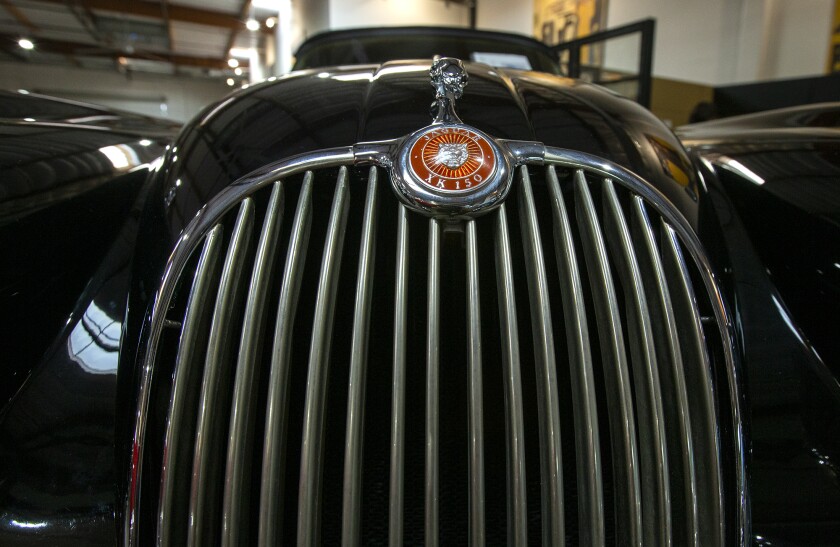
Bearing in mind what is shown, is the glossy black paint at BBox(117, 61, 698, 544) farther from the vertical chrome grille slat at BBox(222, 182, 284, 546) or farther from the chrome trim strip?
the vertical chrome grille slat at BBox(222, 182, 284, 546)

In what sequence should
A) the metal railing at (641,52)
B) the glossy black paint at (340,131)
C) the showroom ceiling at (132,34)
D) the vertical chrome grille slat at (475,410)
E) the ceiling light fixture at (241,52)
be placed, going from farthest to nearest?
the ceiling light fixture at (241,52), the metal railing at (641,52), the showroom ceiling at (132,34), the glossy black paint at (340,131), the vertical chrome grille slat at (475,410)

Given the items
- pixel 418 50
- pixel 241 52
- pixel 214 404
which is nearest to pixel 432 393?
pixel 214 404

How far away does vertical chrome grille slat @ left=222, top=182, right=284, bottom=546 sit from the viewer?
616 mm

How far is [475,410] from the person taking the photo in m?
0.61

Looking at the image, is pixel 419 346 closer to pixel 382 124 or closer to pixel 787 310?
pixel 382 124

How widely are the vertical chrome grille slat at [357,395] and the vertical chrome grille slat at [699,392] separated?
1.24 feet

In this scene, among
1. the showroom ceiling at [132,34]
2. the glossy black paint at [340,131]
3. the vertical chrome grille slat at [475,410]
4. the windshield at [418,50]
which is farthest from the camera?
the showroom ceiling at [132,34]

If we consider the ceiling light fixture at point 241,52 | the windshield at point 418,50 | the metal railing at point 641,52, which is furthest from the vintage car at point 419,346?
the ceiling light fixture at point 241,52

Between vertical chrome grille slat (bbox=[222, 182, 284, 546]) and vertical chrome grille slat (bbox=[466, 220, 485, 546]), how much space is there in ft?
0.80

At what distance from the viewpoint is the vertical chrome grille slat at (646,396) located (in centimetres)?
63

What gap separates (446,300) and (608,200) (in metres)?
0.25

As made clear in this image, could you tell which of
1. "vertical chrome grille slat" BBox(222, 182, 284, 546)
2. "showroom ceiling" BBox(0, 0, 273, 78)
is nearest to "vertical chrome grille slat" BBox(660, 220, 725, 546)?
"vertical chrome grille slat" BBox(222, 182, 284, 546)

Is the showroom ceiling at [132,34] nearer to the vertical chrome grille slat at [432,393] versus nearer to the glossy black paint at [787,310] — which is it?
the vertical chrome grille slat at [432,393]

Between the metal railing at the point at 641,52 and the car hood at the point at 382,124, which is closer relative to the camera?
the car hood at the point at 382,124
